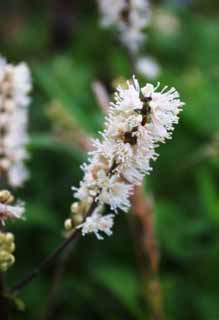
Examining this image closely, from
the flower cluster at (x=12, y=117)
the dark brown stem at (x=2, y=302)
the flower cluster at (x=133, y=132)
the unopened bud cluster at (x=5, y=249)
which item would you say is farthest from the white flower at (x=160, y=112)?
the flower cluster at (x=12, y=117)

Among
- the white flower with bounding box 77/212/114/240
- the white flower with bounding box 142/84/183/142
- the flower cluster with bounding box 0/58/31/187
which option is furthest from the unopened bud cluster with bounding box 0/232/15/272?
the flower cluster with bounding box 0/58/31/187

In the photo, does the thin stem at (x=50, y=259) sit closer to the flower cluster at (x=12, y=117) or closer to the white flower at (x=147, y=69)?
the flower cluster at (x=12, y=117)

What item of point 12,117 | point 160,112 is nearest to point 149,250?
point 12,117

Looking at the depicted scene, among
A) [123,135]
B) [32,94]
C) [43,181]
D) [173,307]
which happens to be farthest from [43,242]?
[123,135]

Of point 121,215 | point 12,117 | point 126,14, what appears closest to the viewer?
point 12,117

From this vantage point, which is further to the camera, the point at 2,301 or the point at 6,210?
the point at 2,301

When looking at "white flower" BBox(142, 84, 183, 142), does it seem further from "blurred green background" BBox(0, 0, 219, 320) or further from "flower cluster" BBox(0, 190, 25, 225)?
"blurred green background" BBox(0, 0, 219, 320)

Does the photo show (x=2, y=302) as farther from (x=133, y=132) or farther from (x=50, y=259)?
(x=133, y=132)
